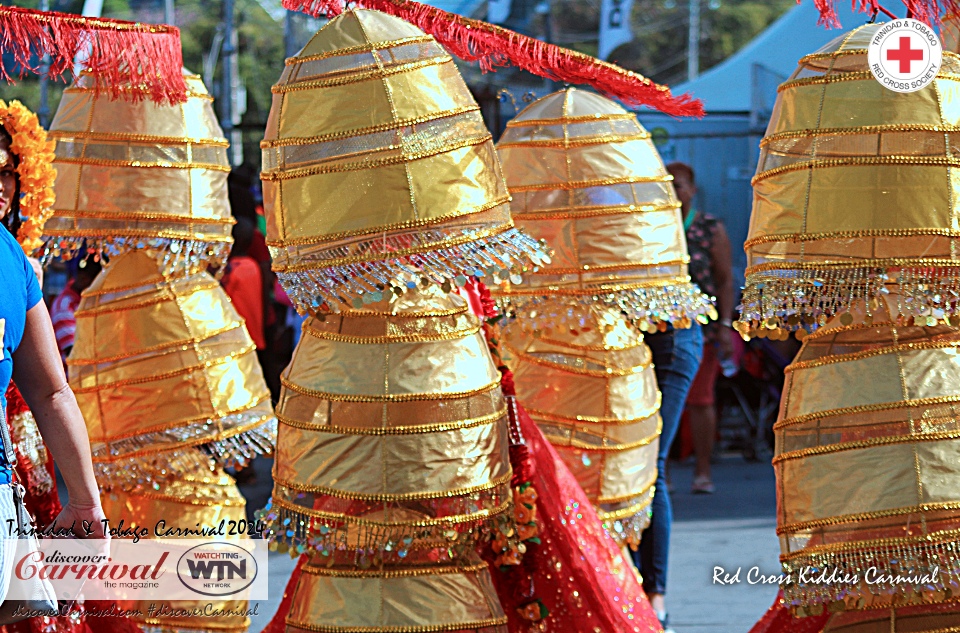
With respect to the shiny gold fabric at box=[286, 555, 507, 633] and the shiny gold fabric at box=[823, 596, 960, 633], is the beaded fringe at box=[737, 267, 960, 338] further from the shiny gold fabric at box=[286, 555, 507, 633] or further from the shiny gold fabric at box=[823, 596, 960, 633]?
the shiny gold fabric at box=[286, 555, 507, 633]

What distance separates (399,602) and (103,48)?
1640 mm

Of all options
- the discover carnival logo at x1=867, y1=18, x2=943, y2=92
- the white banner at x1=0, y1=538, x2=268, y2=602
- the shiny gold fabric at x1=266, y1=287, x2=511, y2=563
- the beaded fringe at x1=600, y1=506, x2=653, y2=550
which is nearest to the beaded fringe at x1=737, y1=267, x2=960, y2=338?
the discover carnival logo at x1=867, y1=18, x2=943, y2=92

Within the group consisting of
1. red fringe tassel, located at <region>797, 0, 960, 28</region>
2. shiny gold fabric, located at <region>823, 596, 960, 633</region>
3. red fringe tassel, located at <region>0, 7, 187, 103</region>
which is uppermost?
red fringe tassel, located at <region>797, 0, 960, 28</region>

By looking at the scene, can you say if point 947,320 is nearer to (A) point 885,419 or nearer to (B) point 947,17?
(A) point 885,419

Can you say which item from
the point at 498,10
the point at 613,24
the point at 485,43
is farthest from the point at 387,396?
the point at 613,24

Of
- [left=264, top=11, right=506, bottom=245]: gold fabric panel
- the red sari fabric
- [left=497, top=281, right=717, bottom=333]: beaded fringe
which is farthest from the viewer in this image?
[left=497, top=281, right=717, bottom=333]: beaded fringe

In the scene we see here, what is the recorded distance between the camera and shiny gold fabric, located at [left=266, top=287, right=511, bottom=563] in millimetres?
2617

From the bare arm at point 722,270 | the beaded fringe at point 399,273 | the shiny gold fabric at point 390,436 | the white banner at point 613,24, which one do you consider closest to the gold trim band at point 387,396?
the shiny gold fabric at point 390,436

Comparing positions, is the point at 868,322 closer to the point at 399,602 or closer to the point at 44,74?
the point at 399,602

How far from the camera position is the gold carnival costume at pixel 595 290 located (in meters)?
3.83

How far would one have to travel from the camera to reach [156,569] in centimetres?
339

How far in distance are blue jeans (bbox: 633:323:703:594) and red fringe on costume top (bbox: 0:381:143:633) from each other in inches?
78.3

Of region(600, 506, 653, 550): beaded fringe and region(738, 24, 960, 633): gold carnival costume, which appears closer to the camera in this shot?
Result: region(738, 24, 960, 633): gold carnival costume

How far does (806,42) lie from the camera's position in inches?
328
